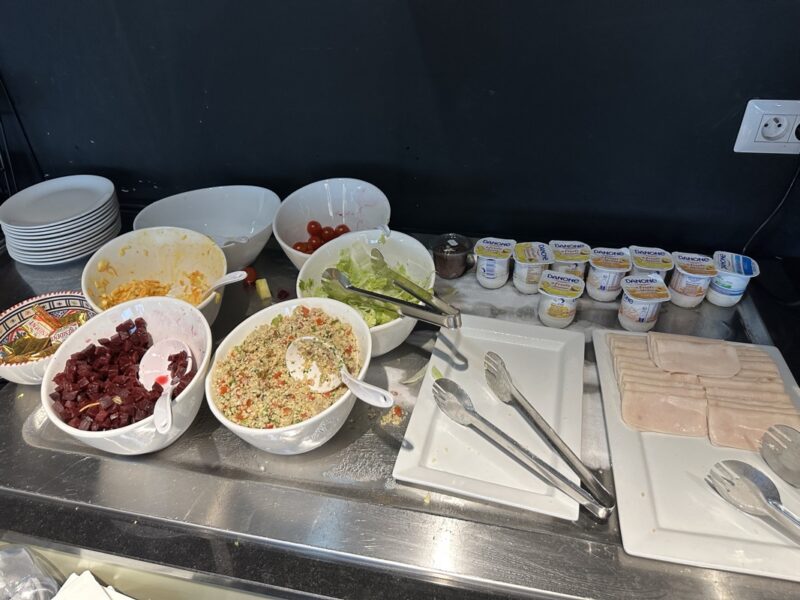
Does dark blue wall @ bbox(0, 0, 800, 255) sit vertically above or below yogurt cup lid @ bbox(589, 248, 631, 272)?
above

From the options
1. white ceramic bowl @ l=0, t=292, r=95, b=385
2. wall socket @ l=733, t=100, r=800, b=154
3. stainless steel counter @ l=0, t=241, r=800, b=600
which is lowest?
stainless steel counter @ l=0, t=241, r=800, b=600

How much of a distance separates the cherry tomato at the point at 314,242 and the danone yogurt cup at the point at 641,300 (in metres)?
0.71

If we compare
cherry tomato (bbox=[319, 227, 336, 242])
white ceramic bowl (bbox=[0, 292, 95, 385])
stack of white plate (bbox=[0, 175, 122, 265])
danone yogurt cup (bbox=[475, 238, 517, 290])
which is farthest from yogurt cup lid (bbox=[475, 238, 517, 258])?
stack of white plate (bbox=[0, 175, 122, 265])

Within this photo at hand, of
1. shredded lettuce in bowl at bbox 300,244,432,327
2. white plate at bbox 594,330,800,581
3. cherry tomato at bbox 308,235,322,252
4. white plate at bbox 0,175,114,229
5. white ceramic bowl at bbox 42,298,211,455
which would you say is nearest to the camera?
white plate at bbox 594,330,800,581

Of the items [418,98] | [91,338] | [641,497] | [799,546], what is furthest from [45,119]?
[799,546]

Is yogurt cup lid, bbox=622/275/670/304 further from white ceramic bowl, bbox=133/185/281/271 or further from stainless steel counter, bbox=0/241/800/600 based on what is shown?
white ceramic bowl, bbox=133/185/281/271

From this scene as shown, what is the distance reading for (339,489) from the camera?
894mm

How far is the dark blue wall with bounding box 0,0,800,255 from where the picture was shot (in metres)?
1.11

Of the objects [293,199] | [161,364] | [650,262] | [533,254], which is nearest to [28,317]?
[161,364]

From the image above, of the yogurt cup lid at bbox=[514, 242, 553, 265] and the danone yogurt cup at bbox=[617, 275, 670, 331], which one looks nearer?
the danone yogurt cup at bbox=[617, 275, 670, 331]

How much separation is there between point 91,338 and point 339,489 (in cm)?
57

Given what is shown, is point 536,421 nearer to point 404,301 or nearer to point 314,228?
point 404,301

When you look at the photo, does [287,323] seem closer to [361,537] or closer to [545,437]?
[361,537]

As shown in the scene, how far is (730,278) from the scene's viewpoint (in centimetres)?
117
